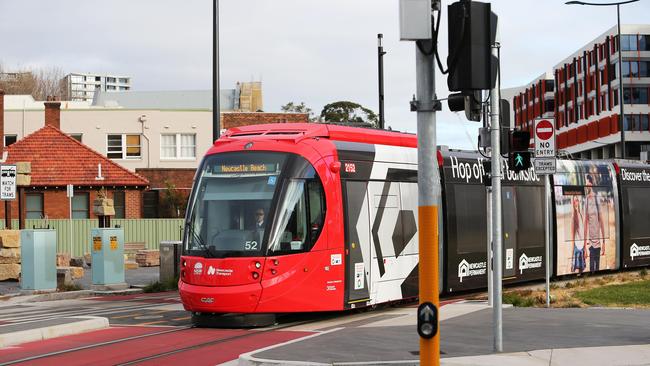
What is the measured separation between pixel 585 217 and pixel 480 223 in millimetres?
6522

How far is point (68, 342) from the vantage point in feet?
47.2

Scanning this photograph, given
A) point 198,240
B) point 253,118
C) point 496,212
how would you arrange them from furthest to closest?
1. point 253,118
2. point 198,240
3. point 496,212

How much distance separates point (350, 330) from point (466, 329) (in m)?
1.72

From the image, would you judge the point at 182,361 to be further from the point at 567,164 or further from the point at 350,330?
the point at 567,164

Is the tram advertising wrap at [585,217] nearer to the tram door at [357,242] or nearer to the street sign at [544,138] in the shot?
the street sign at [544,138]

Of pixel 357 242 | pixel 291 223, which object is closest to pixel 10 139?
pixel 357 242

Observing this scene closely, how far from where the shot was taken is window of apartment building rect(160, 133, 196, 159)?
57.4 meters

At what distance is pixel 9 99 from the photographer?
220 ft

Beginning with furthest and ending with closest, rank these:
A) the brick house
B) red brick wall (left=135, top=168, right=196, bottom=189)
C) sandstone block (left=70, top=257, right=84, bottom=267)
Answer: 1. red brick wall (left=135, top=168, right=196, bottom=189)
2. the brick house
3. sandstone block (left=70, top=257, right=84, bottom=267)

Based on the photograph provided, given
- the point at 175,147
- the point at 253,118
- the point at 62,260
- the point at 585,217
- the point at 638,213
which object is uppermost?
the point at 253,118

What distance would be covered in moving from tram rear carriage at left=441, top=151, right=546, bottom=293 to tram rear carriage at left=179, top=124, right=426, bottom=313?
263 centimetres

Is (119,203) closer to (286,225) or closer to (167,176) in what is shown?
(167,176)

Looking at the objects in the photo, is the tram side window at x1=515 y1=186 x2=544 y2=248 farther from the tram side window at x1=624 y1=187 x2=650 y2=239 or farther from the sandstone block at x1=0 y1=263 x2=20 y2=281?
the sandstone block at x1=0 y1=263 x2=20 y2=281

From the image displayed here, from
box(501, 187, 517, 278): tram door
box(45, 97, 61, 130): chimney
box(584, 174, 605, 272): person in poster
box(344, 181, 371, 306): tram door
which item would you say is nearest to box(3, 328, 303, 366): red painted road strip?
box(344, 181, 371, 306): tram door
